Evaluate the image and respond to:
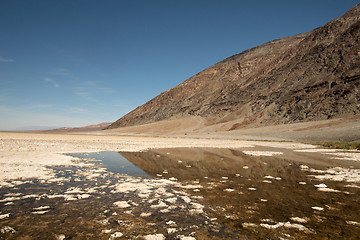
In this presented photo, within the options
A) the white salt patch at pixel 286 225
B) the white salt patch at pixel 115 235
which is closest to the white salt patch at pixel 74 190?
the white salt patch at pixel 115 235

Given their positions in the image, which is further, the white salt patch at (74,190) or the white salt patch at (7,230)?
the white salt patch at (74,190)

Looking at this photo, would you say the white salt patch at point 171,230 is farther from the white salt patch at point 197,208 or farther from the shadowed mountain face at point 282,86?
the shadowed mountain face at point 282,86

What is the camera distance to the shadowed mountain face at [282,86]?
5475cm

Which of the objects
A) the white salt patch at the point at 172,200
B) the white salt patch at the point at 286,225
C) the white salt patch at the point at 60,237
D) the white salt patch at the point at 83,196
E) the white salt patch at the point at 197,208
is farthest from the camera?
the white salt patch at the point at 83,196

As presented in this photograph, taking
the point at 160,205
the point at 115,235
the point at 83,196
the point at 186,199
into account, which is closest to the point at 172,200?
the point at 186,199

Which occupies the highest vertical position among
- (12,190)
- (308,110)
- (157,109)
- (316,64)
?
(316,64)

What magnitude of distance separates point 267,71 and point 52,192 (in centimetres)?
8500

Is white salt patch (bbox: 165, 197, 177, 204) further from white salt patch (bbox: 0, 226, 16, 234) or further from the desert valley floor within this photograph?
white salt patch (bbox: 0, 226, 16, 234)

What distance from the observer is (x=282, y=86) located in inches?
2731

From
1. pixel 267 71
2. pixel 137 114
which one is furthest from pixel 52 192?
pixel 137 114

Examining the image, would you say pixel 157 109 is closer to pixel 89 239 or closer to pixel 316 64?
pixel 316 64

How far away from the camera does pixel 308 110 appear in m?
55.7

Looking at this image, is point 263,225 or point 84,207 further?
point 84,207

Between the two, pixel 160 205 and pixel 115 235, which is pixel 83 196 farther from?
pixel 115 235
